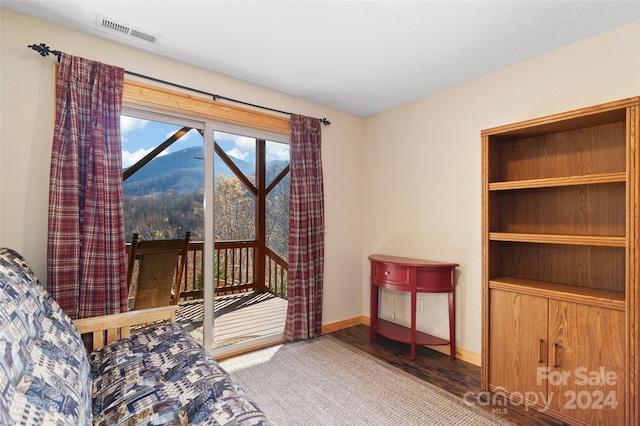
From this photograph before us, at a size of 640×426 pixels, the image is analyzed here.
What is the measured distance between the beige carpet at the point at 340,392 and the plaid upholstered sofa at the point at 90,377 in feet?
2.60

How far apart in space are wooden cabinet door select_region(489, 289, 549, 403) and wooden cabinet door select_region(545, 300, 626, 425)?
0.20 feet

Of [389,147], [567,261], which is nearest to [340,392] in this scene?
[567,261]

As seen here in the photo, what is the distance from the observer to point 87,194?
6.76ft

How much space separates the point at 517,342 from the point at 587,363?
37 centimetres

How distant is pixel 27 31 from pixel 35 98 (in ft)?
1.39

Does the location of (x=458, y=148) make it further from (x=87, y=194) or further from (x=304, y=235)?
(x=87, y=194)

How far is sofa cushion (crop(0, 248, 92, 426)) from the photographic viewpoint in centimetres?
90

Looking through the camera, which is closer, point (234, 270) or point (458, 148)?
point (458, 148)

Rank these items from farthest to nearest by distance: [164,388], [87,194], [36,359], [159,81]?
[159,81], [87,194], [164,388], [36,359]

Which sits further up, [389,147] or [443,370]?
[389,147]

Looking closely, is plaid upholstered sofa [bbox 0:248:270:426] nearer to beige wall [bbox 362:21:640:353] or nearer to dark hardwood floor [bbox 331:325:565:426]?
dark hardwood floor [bbox 331:325:565:426]

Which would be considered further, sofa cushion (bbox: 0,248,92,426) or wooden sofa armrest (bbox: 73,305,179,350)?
wooden sofa armrest (bbox: 73,305,179,350)

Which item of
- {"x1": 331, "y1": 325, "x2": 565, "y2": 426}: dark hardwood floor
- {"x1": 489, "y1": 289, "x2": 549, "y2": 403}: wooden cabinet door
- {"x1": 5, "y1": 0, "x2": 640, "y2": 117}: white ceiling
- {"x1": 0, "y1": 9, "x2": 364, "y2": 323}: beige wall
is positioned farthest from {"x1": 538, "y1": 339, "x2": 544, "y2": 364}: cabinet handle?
{"x1": 0, "y1": 9, "x2": 364, "y2": 323}: beige wall

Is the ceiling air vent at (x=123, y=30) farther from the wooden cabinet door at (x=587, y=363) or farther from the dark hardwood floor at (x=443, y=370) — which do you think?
the wooden cabinet door at (x=587, y=363)
